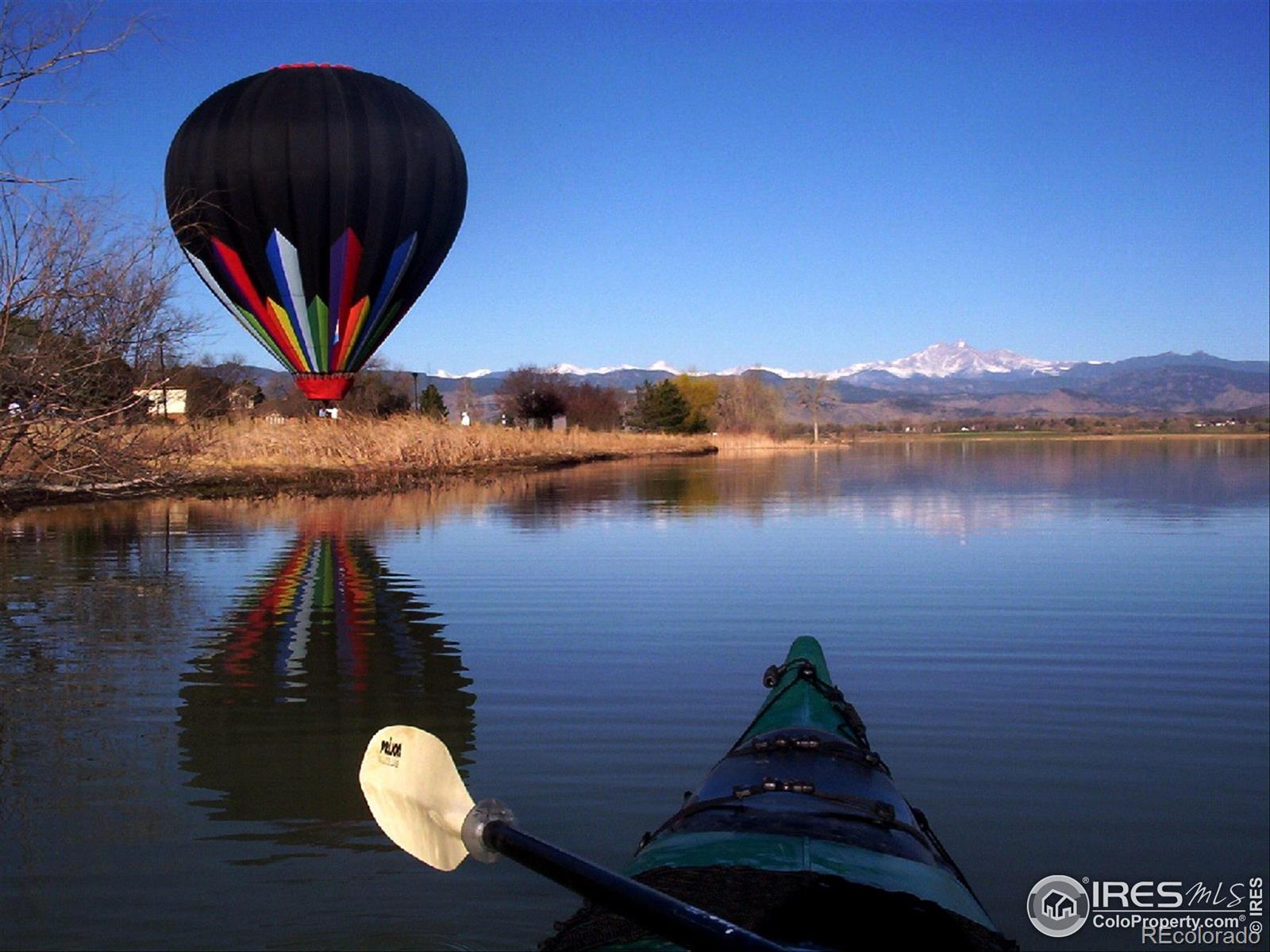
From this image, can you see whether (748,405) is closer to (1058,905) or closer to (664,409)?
(664,409)

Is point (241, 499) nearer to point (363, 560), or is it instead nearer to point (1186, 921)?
point (363, 560)

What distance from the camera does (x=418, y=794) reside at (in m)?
3.64

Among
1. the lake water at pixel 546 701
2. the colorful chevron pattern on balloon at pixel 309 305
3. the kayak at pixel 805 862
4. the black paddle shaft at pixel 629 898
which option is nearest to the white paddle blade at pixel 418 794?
the black paddle shaft at pixel 629 898

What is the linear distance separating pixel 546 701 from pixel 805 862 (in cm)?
460

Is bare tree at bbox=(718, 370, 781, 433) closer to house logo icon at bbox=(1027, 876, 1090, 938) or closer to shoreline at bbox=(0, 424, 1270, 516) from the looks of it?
shoreline at bbox=(0, 424, 1270, 516)

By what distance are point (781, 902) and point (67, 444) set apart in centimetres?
956

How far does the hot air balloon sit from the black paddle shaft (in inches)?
882

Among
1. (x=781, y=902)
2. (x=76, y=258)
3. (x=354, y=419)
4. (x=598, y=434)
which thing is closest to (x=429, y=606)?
(x=76, y=258)

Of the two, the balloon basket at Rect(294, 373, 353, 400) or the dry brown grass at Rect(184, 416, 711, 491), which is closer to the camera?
the balloon basket at Rect(294, 373, 353, 400)

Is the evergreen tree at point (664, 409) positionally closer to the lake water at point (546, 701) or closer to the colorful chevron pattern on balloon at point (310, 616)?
the lake water at point (546, 701)

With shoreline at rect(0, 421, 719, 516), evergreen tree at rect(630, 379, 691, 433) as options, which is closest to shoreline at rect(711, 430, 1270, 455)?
evergreen tree at rect(630, 379, 691, 433)

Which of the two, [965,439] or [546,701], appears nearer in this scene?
[546,701]
